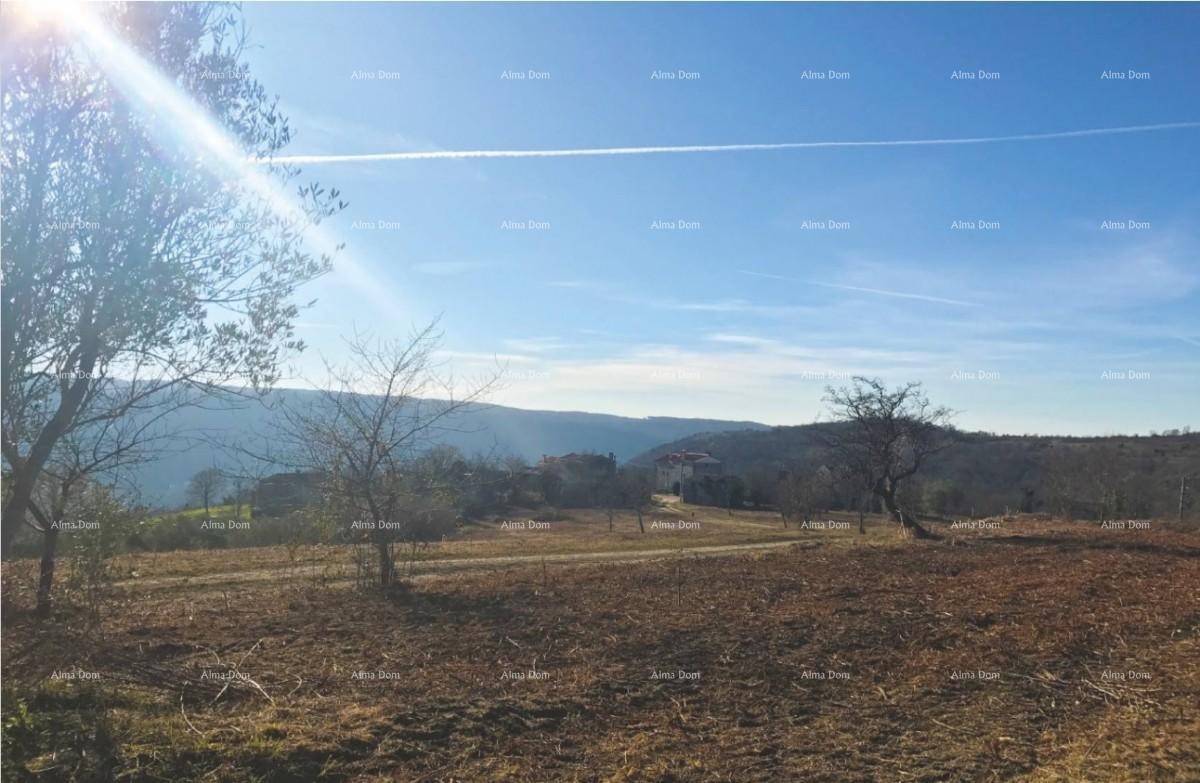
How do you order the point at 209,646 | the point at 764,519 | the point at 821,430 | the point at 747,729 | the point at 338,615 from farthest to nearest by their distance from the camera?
the point at 764,519 → the point at 821,430 → the point at 338,615 → the point at 209,646 → the point at 747,729

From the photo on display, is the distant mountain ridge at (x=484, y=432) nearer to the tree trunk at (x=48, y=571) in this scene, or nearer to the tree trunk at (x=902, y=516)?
the tree trunk at (x=48, y=571)

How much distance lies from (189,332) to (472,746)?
3583mm

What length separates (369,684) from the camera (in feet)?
22.4

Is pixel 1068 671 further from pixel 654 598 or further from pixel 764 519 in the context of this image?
pixel 764 519

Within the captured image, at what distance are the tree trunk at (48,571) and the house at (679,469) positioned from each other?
208ft

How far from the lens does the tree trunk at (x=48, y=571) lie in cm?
741

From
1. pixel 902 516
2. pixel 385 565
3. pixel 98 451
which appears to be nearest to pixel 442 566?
pixel 385 565

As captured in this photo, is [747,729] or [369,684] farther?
[369,684]

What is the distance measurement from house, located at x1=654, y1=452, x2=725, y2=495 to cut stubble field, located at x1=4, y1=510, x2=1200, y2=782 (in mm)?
61218

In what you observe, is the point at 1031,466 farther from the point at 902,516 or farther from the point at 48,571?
the point at 48,571

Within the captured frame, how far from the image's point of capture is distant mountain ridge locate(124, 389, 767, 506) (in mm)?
7561

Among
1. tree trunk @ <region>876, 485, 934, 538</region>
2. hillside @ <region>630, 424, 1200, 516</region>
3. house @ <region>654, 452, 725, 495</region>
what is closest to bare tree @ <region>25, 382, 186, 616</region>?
tree trunk @ <region>876, 485, 934, 538</region>

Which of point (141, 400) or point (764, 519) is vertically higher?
point (141, 400)

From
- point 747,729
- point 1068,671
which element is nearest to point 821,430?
point 1068,671
